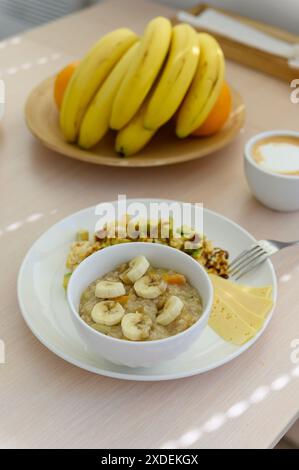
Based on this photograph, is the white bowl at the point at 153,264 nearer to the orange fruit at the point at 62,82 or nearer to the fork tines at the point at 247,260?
the fork tines at the point at 247,260

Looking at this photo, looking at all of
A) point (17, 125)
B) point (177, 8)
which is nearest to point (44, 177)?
Result: point (17, 125)

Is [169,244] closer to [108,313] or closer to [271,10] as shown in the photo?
[108,313]

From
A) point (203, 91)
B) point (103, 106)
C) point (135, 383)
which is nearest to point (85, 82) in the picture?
point (103, 106)

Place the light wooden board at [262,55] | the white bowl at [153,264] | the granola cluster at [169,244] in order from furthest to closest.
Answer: the light wooden board at [262,55] → the granola cluster at [169,244] → the white bowl at [153,264]

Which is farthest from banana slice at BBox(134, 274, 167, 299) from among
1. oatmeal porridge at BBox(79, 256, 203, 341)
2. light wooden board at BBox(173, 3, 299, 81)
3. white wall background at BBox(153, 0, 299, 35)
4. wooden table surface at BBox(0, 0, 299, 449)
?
white wall background at BBox(153, 0, 299, 35)

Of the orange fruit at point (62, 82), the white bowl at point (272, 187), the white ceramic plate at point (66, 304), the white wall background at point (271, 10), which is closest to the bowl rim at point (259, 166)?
the white bowl at point (272, 187)

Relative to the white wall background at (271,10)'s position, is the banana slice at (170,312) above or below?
below
